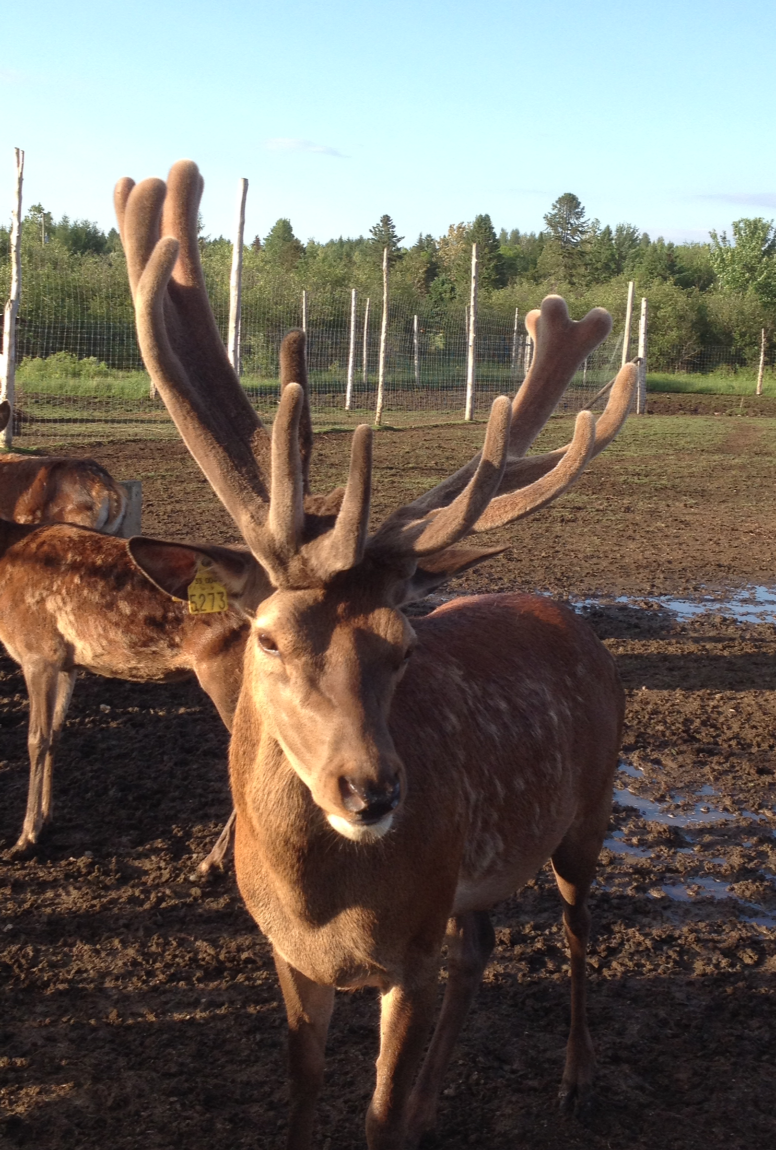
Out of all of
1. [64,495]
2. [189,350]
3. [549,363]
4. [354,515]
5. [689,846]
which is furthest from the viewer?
[64,495]

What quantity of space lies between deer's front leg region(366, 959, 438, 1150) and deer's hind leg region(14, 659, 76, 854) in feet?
9.66

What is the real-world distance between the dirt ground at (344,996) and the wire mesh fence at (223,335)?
1679 cm

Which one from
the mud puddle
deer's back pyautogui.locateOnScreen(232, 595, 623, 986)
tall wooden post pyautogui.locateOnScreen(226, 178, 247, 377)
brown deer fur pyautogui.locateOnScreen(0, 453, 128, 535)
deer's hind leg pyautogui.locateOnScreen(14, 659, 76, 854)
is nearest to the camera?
deer's back pyautogui.locateOnScreen(232, 595, 623, 986)

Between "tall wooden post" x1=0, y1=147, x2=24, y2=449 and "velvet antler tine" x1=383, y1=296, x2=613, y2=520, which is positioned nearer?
"velvet antler tine" x1=383, y1=296, x2=613, y2=520

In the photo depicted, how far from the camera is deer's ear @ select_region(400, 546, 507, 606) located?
3.17 metres

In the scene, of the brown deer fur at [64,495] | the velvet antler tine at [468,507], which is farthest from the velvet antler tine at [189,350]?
the brown deer fur at [64,495]

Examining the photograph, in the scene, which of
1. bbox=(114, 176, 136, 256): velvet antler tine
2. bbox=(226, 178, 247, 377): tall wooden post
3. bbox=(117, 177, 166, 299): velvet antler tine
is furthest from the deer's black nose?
bbox=(226, 178, 247, 377): tall wooden post

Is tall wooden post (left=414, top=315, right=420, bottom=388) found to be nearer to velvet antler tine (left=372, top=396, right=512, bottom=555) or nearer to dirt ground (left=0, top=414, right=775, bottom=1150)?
dirt ground (left=0, top=414, right=775, bottom=1150)

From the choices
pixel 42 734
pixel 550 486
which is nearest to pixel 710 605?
pixel 42 734

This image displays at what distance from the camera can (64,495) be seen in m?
9.19

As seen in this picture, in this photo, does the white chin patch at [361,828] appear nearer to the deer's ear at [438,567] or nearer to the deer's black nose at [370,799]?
the deer's black nose at [370,799]

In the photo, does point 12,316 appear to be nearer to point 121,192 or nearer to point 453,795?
point 121,192

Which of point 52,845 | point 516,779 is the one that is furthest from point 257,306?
point 516,779

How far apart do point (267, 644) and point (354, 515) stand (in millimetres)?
447
